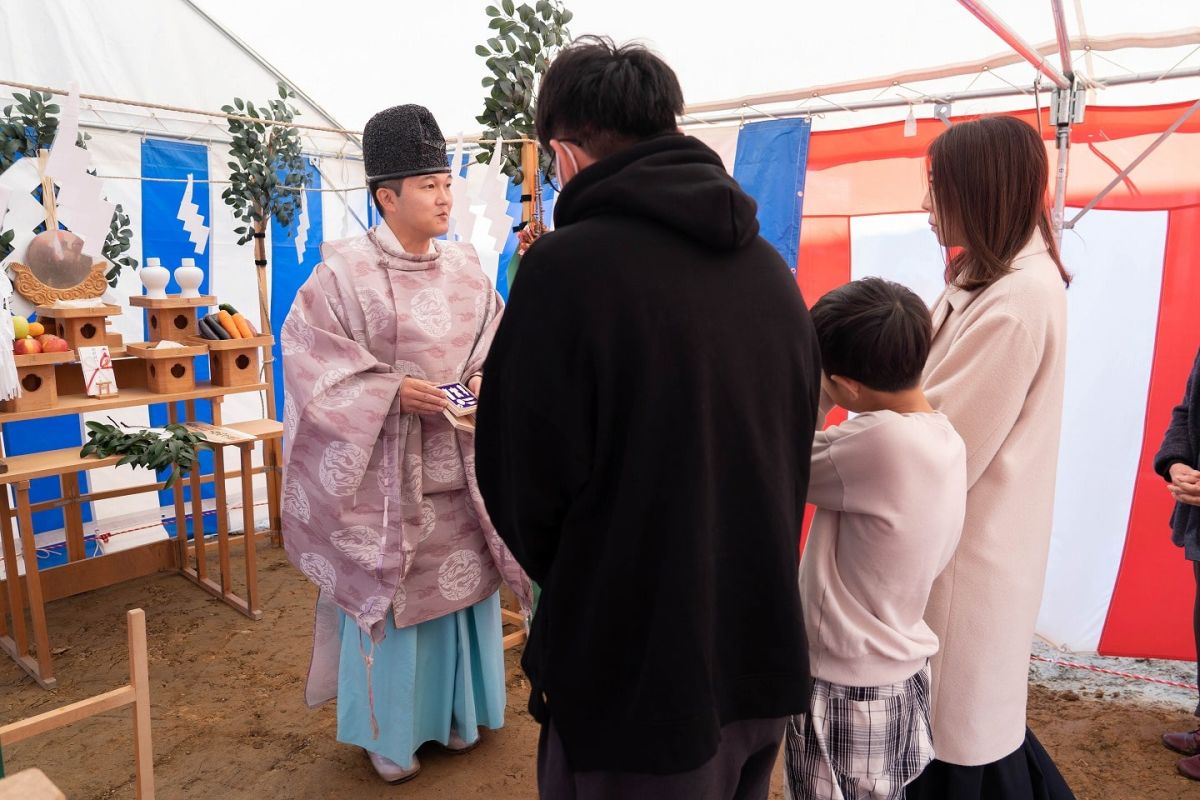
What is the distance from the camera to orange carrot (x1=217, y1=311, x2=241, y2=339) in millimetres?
3922

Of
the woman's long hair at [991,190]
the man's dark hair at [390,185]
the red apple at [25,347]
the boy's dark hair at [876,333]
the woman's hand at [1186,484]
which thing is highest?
the man's dark hair at [390,185]

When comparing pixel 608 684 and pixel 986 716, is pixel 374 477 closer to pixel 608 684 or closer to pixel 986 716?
pixel 608 684

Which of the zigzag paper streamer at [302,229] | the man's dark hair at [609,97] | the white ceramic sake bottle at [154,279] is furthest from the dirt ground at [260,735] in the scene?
the zigzag paper streamer at [302,229]

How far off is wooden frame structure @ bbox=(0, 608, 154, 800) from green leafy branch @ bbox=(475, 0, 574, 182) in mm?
2115

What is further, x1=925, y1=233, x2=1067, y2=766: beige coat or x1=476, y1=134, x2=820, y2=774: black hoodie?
x1=925, y1=233, x2=1067, y2=766: beige coat

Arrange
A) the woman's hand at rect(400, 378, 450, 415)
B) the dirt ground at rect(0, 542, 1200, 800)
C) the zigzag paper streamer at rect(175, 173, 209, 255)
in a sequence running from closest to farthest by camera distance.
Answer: the woman's hand at rect(400, 378, 450, 415) < the dirt ground at rect(0, 542, 1200, 800) < the zigzag paper streamer at rect(175, 173, 209, 255)

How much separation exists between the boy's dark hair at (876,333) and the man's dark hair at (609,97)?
42cm

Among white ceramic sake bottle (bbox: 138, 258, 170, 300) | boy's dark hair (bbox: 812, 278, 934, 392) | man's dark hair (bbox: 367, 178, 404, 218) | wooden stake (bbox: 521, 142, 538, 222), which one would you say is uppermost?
wooden stake (bbox: 521, 142, 538, 222)

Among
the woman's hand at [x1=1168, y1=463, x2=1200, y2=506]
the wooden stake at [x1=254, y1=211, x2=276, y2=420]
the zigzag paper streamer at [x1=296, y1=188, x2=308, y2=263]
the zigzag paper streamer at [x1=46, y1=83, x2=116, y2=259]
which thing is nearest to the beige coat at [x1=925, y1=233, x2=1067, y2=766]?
the woman's hand at [x1=1168, y1=463, x2=1200, y2=506]

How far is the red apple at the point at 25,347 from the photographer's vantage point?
3.18 metres

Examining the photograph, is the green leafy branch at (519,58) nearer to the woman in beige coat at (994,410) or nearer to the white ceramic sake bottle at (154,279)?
the white ceramic sake bottle at (154,279)

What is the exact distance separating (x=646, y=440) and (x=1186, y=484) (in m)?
2.07

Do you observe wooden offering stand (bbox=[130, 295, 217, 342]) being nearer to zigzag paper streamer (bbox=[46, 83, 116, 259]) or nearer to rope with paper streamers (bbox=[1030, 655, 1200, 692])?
zigzag paper streamer (bbox=[46, 83, 116, 259])

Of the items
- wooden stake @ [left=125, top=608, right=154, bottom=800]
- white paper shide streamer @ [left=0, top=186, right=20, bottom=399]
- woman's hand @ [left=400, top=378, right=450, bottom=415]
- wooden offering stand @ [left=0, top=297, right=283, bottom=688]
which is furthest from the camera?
wooden offering stand @ [left=0, top=297, right=283, bottom=688]
